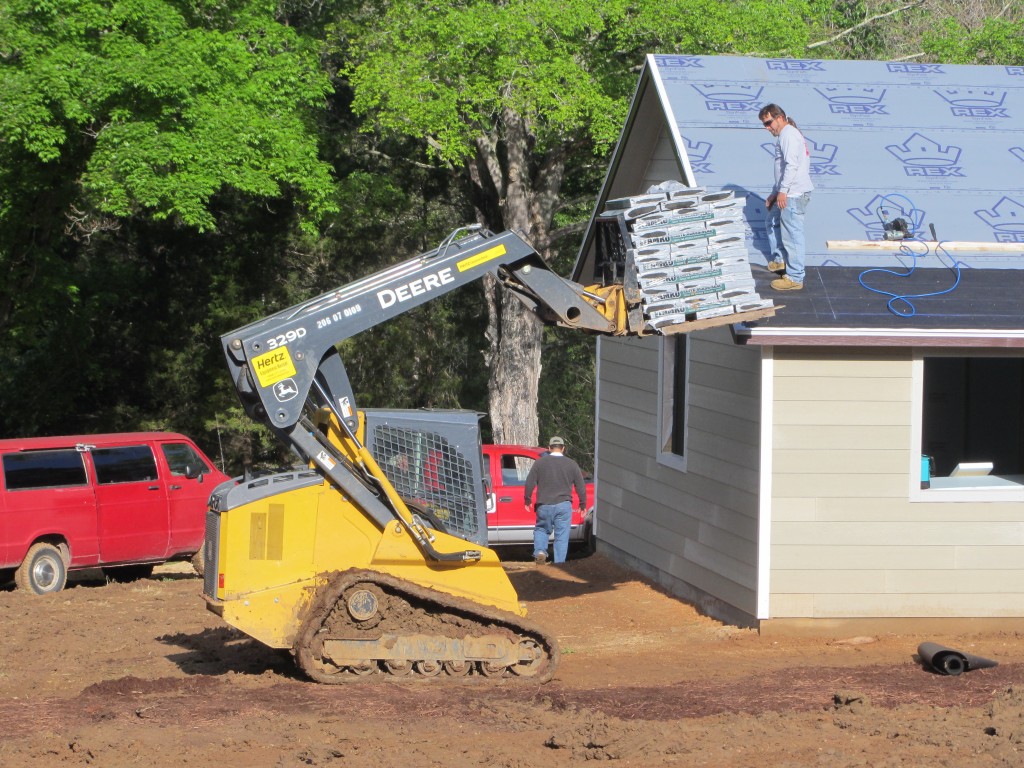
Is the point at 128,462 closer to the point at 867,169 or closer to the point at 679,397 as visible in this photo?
the point at 679,397

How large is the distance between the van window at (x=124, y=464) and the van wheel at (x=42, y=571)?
1.06 meters

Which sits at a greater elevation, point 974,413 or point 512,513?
point 974,413

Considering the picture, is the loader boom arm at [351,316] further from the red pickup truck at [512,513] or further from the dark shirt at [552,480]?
the red pickup truck at [512,513]

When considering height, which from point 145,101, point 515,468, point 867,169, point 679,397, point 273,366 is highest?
point 145,101

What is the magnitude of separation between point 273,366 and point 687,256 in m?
3.45

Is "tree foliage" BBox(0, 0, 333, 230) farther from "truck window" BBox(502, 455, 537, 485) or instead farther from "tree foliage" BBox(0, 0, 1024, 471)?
"truck window" BBox(502, 455, 537, 485)

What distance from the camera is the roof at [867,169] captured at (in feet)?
38.8

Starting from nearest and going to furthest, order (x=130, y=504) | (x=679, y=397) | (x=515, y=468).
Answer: (x=679, y=397) → (x=130, y=504) → (x=515, y=468)

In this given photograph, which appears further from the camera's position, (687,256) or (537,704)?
(687,256)

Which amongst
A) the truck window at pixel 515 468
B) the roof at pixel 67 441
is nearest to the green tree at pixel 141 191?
the roof at pixel 67 441

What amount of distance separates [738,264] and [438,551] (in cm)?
342

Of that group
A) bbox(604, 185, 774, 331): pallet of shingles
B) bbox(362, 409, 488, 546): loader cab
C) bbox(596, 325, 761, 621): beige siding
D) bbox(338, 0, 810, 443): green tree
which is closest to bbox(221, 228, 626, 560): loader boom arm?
bbox(362, 409, 488, 546): loader cab

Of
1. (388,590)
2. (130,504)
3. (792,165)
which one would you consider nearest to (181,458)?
(130,504)

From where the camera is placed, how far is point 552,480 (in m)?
16.1
